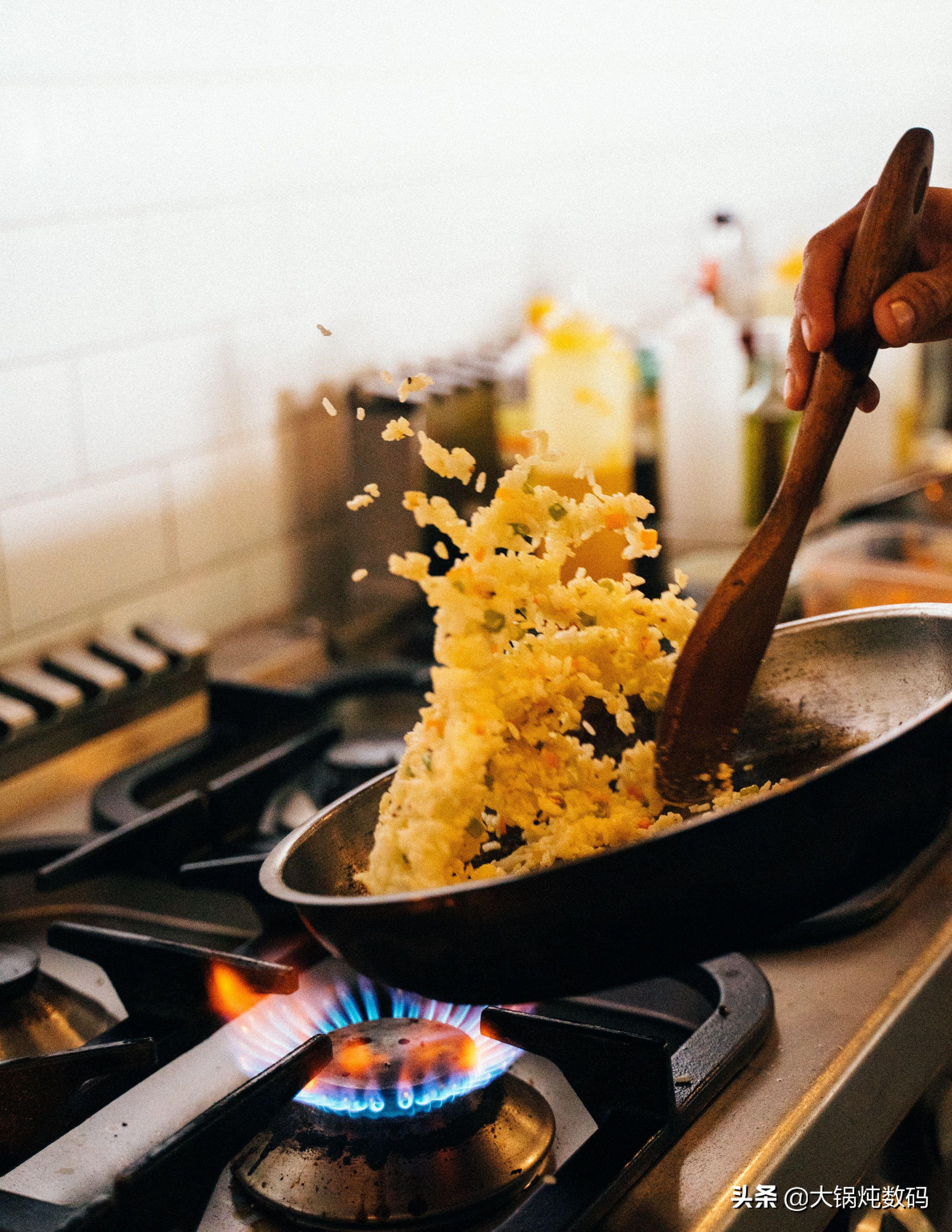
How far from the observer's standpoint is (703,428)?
1641 millimetres

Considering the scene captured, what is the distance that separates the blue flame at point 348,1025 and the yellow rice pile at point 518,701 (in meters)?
0.09

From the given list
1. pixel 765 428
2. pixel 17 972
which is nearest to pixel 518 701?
pixel 17 972

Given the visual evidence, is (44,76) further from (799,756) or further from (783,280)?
(783,280)

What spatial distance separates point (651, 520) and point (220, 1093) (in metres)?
1.09

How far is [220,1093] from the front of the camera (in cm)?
67

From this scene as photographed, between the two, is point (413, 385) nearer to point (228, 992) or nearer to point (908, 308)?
point (908, 308)

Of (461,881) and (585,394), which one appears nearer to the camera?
(461,881)

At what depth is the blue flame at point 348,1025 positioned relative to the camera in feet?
2.07

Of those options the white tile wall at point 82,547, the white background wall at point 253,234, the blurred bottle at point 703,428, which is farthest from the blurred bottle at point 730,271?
the white tile wall at point 82,547

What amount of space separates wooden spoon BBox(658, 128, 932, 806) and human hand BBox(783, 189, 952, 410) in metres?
0.01

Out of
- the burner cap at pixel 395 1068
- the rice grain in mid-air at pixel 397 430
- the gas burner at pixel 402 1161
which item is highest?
the rice grain in mid-air at pixel 397 430

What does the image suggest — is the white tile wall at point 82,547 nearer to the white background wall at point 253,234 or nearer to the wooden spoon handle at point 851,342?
the white background wall at point 253,234

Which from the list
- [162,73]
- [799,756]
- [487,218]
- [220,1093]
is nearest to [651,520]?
[487,218]

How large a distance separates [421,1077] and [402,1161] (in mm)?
47
